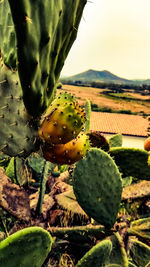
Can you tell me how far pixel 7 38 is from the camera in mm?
1071

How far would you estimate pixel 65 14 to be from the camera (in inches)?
31.9

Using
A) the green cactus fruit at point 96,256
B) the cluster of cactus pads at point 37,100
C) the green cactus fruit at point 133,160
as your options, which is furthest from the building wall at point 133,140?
the cluster of cactus pads at point 37,100

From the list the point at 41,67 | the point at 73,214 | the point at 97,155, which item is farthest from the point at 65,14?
the point at 73,214

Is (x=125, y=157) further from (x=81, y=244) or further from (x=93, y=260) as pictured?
(x=93, y=260)

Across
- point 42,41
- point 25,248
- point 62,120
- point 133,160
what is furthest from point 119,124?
point 42,41

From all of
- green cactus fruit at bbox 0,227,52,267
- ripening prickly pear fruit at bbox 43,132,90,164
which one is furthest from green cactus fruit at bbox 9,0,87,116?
green cactus fruit at bbox 0,227,52,267

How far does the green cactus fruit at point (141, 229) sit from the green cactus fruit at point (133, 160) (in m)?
0.40

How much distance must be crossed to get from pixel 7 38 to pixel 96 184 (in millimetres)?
1164

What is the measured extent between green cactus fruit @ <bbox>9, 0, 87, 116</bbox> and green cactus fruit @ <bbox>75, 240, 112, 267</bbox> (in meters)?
0.97

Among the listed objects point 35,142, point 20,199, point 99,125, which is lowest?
point 99,125

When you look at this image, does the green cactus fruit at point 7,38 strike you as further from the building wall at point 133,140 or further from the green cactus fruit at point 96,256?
the building wall at point 133,140

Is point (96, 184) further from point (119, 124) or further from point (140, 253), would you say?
point (119, 124)

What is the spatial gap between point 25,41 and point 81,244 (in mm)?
1899

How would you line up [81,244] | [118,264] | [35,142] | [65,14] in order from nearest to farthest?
[65,14], [35,142], [118,264], [81,244]
